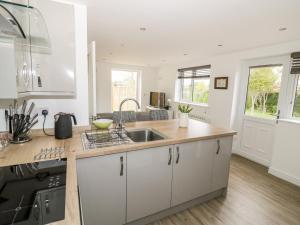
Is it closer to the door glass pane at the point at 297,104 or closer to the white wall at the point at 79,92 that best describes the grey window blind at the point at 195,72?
the door glass pane at the point at 297,104

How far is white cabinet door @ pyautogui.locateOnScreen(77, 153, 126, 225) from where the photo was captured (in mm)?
1325

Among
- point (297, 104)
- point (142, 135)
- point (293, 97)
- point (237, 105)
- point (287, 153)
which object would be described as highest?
point (293, 97)

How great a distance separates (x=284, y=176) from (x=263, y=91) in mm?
1596

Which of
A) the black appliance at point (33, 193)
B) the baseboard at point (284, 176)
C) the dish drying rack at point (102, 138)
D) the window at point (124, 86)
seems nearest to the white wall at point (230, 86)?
the baseboard at point (284, 176)

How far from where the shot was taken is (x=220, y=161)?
80.3 inches

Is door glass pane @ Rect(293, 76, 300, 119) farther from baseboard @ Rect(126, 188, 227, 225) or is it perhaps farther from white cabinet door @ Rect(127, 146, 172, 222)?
white cabinet door @ Rect(127, 146, 172, 222)

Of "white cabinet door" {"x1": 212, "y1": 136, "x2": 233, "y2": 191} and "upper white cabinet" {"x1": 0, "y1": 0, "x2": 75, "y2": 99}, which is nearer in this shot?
"upper white cabinet" {"x1": 0, "y1": 0, "x2": 75, "y2": 99}

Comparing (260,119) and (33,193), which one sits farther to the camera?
(260,119)

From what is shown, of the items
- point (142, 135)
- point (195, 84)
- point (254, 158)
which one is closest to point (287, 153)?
point (254, 158)

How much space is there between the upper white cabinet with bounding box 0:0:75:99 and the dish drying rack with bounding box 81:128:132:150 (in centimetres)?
48

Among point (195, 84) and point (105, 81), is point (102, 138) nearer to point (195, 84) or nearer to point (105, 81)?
point (195, 84)

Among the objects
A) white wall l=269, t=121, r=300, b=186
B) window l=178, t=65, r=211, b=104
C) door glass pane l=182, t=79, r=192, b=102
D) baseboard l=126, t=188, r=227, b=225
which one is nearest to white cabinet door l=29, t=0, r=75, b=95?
baseboard l=126, t=188, r=227, b=225

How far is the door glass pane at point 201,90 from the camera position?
4586mm

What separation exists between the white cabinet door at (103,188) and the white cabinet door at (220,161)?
3.82ft
